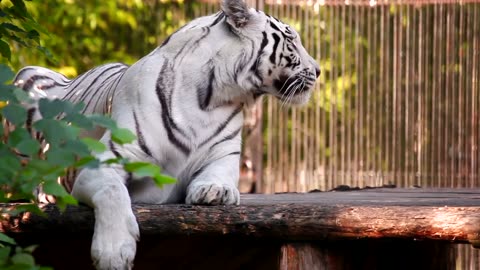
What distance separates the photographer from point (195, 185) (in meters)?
2.88

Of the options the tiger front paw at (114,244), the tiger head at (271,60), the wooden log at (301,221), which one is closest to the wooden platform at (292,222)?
the wooden log at (301,221)

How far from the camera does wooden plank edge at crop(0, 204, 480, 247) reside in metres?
2.45

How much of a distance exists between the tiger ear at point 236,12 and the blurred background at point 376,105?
129 inches

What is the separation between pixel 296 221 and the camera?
257 cm

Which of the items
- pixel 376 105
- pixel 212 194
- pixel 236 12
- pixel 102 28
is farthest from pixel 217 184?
pixel 102 28

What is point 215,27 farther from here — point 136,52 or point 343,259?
point 136,52

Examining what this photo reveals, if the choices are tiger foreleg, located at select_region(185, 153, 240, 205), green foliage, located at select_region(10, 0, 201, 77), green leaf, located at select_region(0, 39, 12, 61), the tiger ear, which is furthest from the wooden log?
green foliage, located at select_region(10, 0, 201, 77)

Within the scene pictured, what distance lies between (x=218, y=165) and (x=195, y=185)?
0.20 m

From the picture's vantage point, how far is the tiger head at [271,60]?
3193mm

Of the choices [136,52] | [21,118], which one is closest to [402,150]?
[136,52]

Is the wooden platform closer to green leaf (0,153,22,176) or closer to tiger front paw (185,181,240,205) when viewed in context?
tiger front paw (185,181,240,205)

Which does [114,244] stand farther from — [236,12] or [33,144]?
[236,12]

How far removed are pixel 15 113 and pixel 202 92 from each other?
1.54 m

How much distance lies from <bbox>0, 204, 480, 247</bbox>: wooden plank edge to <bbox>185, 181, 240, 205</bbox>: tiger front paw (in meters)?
0.09
